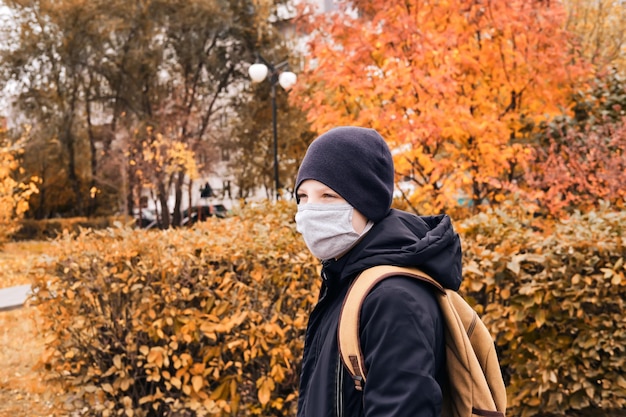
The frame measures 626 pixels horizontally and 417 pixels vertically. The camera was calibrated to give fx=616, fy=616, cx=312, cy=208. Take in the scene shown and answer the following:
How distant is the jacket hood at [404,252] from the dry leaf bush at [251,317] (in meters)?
2.34

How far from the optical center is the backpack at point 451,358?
151 centimetres

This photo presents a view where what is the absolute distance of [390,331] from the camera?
4.70 ft

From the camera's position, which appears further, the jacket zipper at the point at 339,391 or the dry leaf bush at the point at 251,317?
the dry leaf bush at the point at 251,317

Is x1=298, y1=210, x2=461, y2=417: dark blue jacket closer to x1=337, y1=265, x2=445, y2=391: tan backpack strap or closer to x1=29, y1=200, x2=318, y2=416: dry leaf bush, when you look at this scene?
x1=337, y1=265, x2=445, y2=391: tan backpack strap

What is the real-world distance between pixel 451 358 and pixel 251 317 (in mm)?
2593

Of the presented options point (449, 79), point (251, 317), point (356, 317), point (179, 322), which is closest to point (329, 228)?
point (356, 317)

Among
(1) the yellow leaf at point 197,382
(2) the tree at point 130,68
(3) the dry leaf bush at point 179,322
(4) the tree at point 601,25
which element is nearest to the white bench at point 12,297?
(3) the dry leaf bush at point 179,322

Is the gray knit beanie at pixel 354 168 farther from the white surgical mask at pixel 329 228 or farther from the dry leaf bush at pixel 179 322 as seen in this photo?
the dry leaf bush at pixel 179 322

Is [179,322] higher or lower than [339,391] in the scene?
lower

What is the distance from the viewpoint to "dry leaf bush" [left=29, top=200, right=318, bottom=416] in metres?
4.05

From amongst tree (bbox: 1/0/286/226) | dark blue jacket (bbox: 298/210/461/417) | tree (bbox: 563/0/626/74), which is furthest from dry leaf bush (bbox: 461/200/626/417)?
tree (bbox: 1/0/286/226)

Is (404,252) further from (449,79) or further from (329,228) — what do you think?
(449,79)

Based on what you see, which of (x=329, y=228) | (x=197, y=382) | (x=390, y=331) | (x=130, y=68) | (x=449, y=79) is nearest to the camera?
(x=390, y=331)

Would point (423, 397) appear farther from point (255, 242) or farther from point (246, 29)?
point (246, 29)
